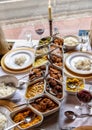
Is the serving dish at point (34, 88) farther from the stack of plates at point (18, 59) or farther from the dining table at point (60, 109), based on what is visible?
the stack of plates at point (18, 59)

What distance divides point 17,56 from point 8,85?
15.2 inches

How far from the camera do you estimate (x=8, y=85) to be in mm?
1577

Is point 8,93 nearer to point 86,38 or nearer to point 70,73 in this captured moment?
point 70,73

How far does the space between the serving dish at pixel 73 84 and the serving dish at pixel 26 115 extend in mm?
289

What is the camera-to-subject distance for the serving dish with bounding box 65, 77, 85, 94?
57.0 inches

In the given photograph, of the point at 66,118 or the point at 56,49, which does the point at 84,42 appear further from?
the point at 66,118

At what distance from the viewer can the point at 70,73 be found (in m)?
1.66

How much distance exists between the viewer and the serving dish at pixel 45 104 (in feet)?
4.17

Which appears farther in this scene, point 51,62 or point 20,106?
point 51,62

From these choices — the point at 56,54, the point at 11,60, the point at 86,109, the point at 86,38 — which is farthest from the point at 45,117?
the point at 86,38

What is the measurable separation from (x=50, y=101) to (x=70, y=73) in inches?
16.7

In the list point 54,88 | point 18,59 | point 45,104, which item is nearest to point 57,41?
point 18,59

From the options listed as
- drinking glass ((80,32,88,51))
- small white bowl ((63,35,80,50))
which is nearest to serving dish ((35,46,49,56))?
small white bowl ((63,35,80,50))

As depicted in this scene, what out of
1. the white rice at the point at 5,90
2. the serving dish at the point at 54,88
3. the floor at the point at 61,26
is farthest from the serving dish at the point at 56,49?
the floor at the point at 61,26
